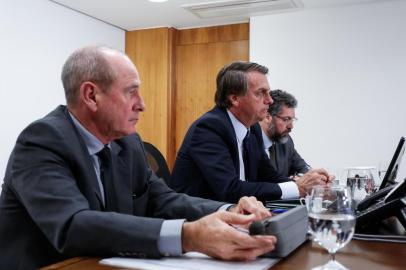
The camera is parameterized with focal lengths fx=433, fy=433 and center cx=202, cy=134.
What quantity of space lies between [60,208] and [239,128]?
140 centimetres

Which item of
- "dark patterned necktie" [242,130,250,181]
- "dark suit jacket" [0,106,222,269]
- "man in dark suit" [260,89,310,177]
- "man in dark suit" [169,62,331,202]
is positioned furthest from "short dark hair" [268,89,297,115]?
"dark suit jacket" [0,106,222,269]

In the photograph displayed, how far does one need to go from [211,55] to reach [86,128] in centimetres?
382

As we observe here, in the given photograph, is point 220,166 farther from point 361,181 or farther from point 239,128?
point 361,181

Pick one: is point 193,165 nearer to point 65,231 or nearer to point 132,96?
point 132,96

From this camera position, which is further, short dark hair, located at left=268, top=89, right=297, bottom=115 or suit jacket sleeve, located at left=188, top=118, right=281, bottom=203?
short dark hair, located at left=268, top=89, right=297, bottom=115

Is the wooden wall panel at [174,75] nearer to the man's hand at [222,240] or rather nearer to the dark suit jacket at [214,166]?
the dark suit jacket at [214,166]

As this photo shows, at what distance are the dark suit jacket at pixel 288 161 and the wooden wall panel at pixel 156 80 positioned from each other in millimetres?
1944

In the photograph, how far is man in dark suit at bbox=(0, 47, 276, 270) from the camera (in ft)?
2.93

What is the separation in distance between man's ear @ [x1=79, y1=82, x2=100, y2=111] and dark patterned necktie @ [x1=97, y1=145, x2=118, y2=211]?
0.13m

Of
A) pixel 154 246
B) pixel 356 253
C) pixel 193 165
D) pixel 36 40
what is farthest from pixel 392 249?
pixel 36 40

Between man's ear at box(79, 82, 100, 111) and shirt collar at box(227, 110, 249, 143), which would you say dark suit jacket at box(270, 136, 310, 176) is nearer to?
shirt collar at box(227, 110, 249, 143)

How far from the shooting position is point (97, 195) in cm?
112

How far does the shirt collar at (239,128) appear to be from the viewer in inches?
87.9

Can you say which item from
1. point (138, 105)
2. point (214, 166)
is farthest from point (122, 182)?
point (214, 166)
